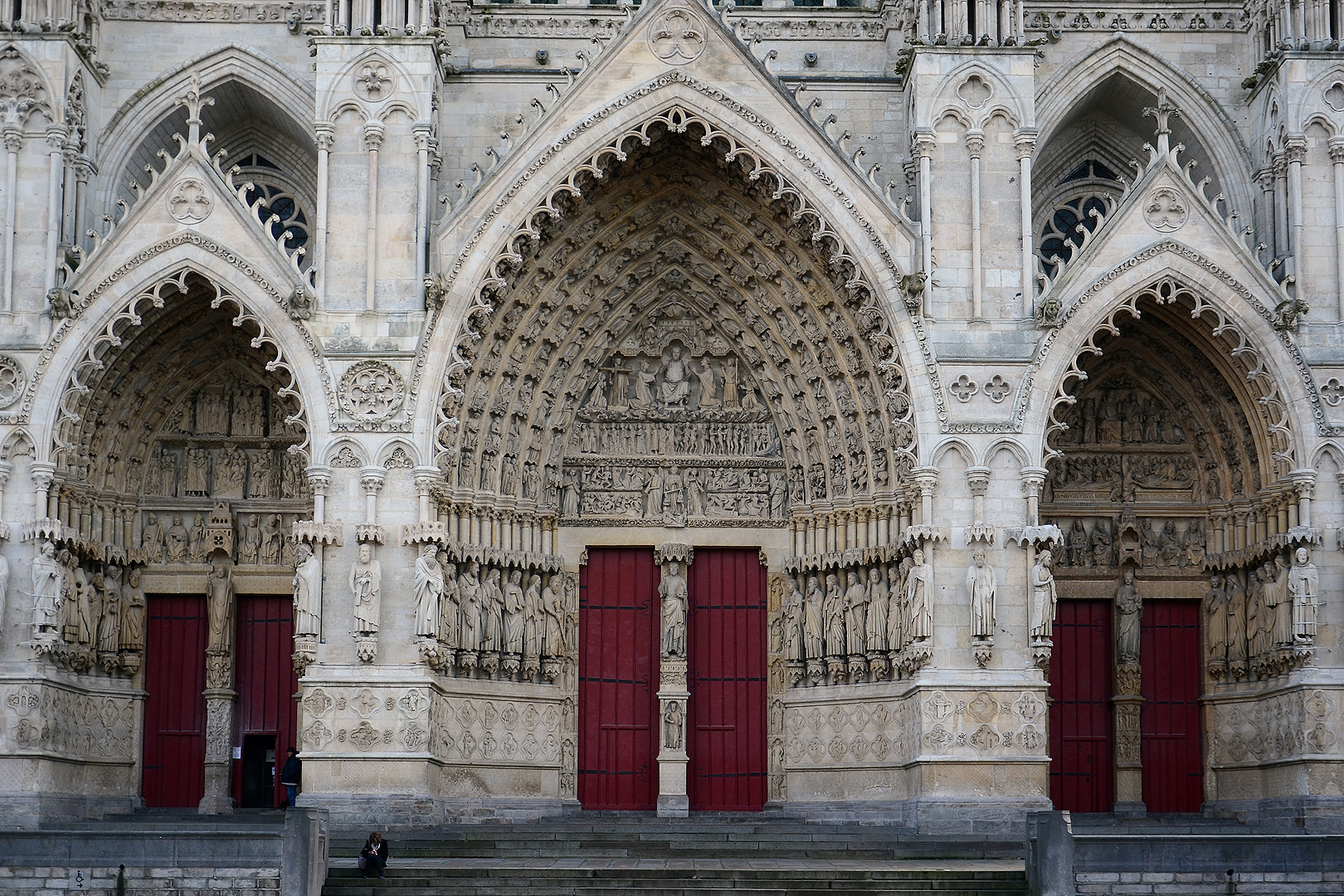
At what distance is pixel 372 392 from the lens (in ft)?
65.5

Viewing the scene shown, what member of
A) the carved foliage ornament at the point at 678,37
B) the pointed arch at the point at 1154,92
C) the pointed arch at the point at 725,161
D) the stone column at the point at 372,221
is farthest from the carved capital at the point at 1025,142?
the stone column at the point at 372,221

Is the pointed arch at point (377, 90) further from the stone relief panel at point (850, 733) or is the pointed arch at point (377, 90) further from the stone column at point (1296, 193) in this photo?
the stone column at point (1296, 193)

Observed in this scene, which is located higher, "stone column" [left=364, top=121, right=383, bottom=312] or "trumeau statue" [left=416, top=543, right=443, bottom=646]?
"stone column" [left=364, top=121, right=383, bottom=312]

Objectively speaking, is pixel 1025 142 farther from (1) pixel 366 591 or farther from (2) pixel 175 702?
(2) pixel 175 702

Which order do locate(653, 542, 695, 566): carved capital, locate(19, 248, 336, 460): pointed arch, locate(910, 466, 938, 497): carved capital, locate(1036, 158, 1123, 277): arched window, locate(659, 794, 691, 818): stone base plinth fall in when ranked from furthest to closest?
locate(1036, 158, 1123, 277): arched window, locate(653, 542, 695, 566): carved capital, locate(659, 794, 691, 818): stone base plinth, locate(19, 248, 336, 460): pointed arch, locate(910, 466, 938, 497): carved capital

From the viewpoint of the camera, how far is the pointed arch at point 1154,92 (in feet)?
72.1

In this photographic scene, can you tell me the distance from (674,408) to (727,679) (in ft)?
11.7

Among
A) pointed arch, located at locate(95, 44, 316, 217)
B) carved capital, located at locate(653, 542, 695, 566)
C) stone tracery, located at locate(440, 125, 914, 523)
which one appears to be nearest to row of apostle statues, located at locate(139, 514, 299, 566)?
stone tracery, located at locate(440, 125, 914, 523)

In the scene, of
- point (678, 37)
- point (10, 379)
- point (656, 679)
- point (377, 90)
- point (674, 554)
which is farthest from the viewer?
point (656, 679)

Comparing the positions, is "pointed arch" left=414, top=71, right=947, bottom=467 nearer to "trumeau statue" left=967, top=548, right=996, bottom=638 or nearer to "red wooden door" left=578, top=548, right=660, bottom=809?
"trumeau statue" left=967, top=548, right=996, bottom=638

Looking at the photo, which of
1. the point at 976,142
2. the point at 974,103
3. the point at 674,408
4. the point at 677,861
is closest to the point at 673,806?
the point at 677,861

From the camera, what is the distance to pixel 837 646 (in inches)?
832

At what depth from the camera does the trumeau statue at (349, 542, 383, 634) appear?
19344mm

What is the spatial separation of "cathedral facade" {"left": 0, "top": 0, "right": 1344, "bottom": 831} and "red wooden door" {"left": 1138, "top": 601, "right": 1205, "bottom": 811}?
0.05 metres
